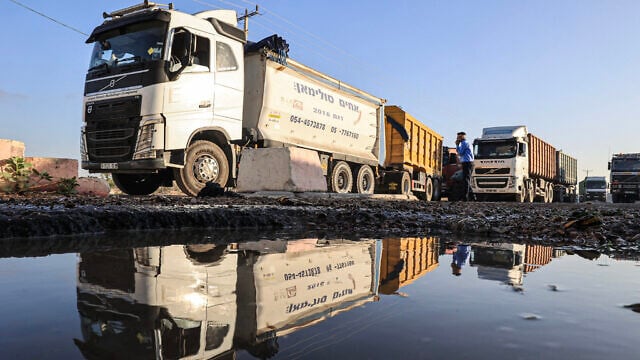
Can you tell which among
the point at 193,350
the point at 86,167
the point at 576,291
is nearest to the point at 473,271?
the point at 576,291

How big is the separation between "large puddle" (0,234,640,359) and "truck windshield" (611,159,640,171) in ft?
89.2

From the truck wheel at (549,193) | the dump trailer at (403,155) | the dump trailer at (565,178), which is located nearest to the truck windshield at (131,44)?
the dump trailer at (403,155)

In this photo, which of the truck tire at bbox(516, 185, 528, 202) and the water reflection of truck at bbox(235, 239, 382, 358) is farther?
the truck tire at bbox(516, 185, 528, 202)

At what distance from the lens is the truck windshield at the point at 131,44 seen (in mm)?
7840

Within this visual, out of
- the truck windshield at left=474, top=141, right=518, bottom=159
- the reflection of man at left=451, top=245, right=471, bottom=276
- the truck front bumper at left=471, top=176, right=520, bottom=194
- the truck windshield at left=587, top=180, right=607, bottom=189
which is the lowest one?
the reflection of man at left=451, top=245, right=471, bottom=276

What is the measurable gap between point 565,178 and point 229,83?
27.0 m

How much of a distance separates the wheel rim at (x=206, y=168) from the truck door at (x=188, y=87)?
64 cm

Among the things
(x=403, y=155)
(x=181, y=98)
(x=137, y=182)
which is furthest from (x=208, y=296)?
(x=403, y=155)

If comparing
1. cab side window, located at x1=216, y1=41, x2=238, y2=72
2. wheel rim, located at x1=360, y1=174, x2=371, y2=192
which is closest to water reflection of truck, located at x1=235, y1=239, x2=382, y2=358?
cab side window, located at x1=216, y1=41, x2=238, y2=72

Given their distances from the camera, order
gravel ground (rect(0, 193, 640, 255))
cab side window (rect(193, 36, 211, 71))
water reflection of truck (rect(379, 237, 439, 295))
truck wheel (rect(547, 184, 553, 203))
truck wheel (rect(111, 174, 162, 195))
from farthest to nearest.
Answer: truck wheel (rect(547, 184, 553, 203)) → truck wheel (rect(111, 174, 162, 195)) → cab side window (rect(193, 36, 211, 71)) → gravel ground (rect(0, 193, 640, 255)) → water reflection of truck (rect(379, 237, 439, 295))

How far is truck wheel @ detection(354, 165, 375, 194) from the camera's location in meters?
12.6

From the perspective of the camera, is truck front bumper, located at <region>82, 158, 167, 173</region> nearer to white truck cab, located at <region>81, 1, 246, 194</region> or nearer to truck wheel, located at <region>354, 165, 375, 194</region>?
white truck cab, located at <region>81, 1, 246, 194</region>

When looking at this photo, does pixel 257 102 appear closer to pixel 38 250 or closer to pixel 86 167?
pixel 86 167

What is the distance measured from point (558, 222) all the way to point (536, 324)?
3.64 metres
